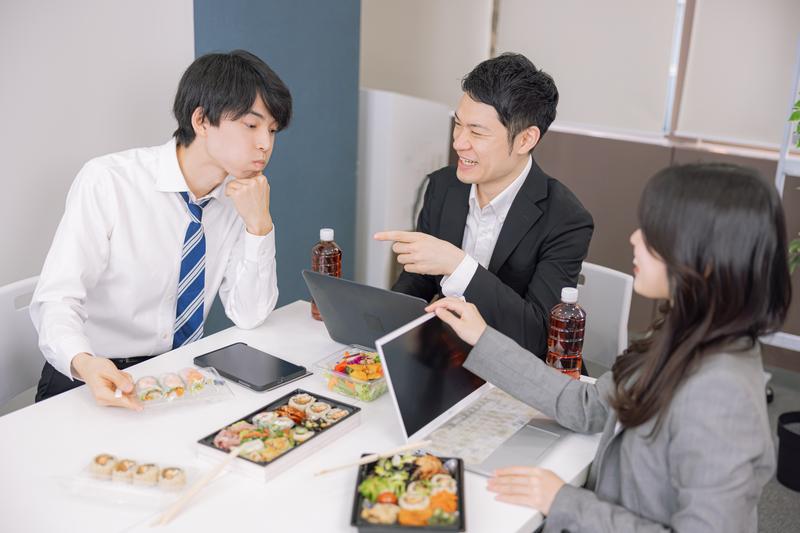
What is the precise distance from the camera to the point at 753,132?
3426 millimetres

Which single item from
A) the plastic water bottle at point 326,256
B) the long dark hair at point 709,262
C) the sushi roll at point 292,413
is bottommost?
the sushi roll at point 292,413

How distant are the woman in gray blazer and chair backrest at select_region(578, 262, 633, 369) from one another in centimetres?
87

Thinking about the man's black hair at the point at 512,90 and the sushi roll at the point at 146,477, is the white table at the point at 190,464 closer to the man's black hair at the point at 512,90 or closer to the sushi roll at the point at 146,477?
the sushi roll at the point at 146,477

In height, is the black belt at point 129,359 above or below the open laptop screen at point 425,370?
below

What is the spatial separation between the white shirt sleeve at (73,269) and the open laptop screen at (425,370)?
2.21 ft

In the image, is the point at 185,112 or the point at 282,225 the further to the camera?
the point at 282,225

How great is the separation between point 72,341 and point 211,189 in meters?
0.56

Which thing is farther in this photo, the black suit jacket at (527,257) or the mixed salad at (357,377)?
the black suit jacket at (527,257)

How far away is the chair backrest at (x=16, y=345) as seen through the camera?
173 centimetres

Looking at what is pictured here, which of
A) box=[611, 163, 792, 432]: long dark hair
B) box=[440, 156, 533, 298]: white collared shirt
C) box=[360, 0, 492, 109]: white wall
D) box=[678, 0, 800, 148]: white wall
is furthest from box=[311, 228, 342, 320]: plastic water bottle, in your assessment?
box=[678, 0, 800, 148]: white wall

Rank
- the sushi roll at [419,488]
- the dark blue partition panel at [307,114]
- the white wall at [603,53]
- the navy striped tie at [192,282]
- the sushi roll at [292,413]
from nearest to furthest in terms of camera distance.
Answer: the sushi roll at [419,488]
the sushi roll at [292,413]
the navy striped tie at [192,282]
the dark blue partition panel at [307,114]
the white wall at [603,53]

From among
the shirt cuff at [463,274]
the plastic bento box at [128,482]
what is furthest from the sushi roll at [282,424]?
the shirt cuff at [463,274]

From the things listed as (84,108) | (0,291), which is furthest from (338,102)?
(0,291)

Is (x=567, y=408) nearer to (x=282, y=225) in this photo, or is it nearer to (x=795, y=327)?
(x=282, y=225)
